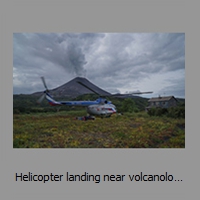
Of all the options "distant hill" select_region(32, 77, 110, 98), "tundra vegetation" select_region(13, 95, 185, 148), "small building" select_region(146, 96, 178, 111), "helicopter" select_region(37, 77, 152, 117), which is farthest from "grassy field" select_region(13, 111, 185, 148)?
"distant hill" select_region(32, 77, 110, 98)

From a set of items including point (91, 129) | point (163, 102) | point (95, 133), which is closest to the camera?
point (95, 133)

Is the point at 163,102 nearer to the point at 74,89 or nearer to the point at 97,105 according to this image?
the point at 97,105

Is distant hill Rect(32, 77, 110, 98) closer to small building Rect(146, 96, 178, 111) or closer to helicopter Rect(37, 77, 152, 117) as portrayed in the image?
helicopter Rect(37, 77, 152, 117)

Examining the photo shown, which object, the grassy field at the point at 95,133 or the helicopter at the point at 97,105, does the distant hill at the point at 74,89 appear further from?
the grassy field at the point at 95,133

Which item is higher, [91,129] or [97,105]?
[97,105]

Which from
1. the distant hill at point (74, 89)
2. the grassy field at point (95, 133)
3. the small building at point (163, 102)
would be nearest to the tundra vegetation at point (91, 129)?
the grassy field at point (95, 133)

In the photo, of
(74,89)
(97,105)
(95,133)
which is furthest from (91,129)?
(74,89)
